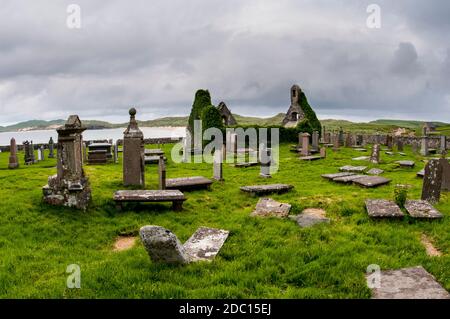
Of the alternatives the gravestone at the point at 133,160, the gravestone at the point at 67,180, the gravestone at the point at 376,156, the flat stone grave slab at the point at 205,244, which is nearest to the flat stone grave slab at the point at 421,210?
the flat stone grave slab at the point at 205,244

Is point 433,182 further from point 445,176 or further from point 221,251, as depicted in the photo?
point 221,251

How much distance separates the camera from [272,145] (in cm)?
3344

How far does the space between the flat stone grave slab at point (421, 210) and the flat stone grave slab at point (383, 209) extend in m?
0.31

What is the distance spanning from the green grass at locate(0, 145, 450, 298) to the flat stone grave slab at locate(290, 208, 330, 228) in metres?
0.26

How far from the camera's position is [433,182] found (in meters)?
10.5

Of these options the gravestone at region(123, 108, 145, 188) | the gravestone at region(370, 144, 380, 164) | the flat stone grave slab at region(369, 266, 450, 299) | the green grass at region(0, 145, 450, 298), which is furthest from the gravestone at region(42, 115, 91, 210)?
the gravestone at region(370, 144, 380, 164)

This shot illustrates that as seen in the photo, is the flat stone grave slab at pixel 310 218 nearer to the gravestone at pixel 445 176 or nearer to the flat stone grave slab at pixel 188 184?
the flat stone grave slab at pixel 188 184

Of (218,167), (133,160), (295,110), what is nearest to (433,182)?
(218,167)

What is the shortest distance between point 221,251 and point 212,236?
0.75 m

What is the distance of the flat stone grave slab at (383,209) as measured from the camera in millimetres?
8812

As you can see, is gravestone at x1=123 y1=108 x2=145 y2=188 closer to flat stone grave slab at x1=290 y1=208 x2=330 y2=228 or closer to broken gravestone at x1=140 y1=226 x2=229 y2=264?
flat stone grave slab at x1=290 y1=208 x2=330 y2=228
